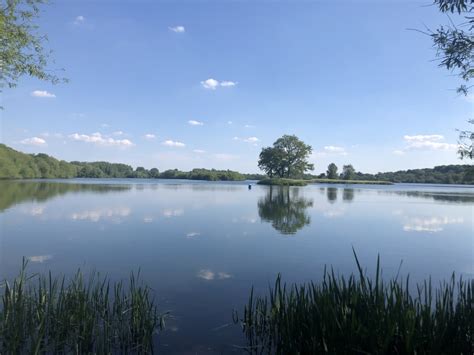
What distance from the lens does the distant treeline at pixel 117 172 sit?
90225mm

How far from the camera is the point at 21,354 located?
4.84 m

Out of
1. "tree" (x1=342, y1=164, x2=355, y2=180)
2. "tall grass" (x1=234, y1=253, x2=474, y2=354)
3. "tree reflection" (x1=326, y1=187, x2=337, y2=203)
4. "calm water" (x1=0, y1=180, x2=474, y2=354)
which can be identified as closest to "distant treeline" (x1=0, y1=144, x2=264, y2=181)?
"tree" (x1=342, y1=164, x2=355, y2=180)

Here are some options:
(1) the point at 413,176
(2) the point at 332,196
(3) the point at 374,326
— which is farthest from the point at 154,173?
(3) the point at 374,326

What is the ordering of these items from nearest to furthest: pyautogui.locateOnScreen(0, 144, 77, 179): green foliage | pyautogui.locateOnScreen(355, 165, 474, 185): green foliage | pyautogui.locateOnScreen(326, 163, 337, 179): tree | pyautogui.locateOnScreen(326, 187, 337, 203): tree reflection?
1. pyautogui.locateOnScreen(326, 187, 337, 203): tree reflection
2. pyautogui.locateOnScreen(0, 144, 77, 179): green foliage
3. pyautogui.locateOnScreen(326, 163, 337, 179): tree
4. pyautogui.locateOnScreen(355, 165, 474, 185): green foliage

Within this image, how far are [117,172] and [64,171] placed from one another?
46587mm

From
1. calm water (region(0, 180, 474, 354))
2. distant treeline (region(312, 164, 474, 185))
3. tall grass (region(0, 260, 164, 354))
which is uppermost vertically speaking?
distant treeline (region(312, 164, 474, 185))

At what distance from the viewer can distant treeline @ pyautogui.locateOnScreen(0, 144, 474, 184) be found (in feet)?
296

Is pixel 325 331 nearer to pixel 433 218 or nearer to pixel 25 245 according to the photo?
pixel 25 245

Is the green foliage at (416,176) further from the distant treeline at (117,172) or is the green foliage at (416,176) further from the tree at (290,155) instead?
the tree at (290,155)

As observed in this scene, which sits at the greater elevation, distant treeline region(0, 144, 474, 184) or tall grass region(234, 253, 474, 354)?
distant treeline region(0, 144, 474, 184)

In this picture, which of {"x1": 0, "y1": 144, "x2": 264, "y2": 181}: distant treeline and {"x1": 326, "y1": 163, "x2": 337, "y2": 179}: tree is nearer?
{"x1": 0, "y1": 144, "x2": 264, "y2": 181}: distant treeline

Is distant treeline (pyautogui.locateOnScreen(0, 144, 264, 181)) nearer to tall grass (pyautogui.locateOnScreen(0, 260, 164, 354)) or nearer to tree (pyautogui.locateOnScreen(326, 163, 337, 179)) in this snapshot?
tree (pyautogui.locateOnScreen(326, 163, 337, 179))

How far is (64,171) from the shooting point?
373ft

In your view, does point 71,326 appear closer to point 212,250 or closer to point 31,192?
point 212,250
